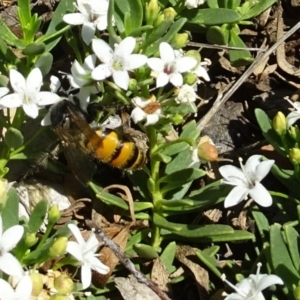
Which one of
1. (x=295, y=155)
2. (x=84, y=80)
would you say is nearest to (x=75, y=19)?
(x=84, y=80)

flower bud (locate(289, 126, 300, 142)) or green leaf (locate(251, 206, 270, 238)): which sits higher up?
flower bud (locate(289, 126, 300, 142))

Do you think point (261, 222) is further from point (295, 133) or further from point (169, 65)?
point (169, 65)

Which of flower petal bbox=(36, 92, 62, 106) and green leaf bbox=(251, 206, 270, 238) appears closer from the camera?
flower petal bbox=(36, 92, 62, 106)

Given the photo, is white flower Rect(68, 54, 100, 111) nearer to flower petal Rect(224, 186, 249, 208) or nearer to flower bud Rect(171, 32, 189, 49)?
flower bud Rect(171, 32, 189, 49)

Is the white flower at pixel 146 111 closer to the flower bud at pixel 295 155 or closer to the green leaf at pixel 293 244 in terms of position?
the flower bud at pixel 295 155

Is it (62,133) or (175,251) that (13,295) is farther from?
(175,251)

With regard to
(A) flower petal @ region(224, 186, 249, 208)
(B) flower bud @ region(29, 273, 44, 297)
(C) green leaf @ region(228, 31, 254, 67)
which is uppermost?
(C) green leaf @ region(228, 31, 254, 67)

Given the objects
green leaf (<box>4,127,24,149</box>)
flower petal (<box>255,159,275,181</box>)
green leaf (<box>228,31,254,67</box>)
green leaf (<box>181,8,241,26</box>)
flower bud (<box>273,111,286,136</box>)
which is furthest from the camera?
green leaf (<box>228,31,254,67</box>)

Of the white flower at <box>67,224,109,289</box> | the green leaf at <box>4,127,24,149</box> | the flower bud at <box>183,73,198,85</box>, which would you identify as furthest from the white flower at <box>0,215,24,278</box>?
the flower bud at <box>183,73,198,85</box>
